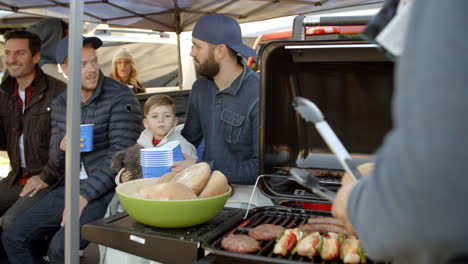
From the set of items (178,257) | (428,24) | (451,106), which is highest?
(428,24)

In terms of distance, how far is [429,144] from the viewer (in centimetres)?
59

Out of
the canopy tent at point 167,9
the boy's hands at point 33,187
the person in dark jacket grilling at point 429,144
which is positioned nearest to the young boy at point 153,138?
the boy's hands at point 33,187

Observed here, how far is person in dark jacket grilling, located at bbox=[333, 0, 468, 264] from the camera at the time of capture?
1.91ft

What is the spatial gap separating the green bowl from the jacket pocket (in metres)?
1.15

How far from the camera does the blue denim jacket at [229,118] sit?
272cm

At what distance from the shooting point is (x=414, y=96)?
24.0 inches

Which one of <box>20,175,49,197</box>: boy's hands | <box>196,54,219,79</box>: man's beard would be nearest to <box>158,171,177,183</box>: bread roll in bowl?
<box>196,54,219,79</box>: man's beard

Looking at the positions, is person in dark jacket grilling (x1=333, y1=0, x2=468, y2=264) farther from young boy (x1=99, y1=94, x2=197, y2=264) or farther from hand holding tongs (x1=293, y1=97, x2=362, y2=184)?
young boy (x1=99, y1=94, x2=197, y2=264)

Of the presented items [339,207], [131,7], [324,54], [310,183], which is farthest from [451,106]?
[131,7]

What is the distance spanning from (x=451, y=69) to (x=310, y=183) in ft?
1.43

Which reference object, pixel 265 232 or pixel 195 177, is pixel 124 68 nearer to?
pixel 195 177

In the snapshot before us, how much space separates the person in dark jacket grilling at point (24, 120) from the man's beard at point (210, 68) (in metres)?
1.21

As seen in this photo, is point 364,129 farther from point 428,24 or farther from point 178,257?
point 428,24

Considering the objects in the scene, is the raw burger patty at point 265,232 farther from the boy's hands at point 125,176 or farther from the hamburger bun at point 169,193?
the boy's hands at point 125,176
